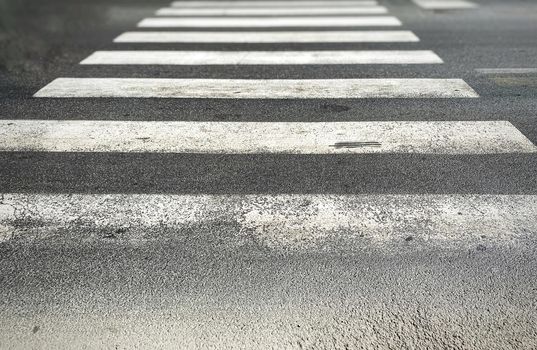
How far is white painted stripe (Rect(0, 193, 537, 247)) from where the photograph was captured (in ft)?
11.2

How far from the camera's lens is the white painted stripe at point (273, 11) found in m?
9.44

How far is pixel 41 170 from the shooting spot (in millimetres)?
4215

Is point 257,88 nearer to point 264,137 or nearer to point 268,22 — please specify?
point 264,137

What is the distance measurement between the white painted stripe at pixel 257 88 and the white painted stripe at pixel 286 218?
202 cm

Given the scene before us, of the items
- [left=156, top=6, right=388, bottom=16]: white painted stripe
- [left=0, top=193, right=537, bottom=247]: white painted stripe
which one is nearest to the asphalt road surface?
[left=0, top=193, right=537, bottom=247]: white painted stripe

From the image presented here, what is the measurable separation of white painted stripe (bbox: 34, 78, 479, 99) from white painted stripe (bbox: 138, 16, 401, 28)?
9.15ft

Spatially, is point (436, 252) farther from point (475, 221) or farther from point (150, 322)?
point (150, 322)

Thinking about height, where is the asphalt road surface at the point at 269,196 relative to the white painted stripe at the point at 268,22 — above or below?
below

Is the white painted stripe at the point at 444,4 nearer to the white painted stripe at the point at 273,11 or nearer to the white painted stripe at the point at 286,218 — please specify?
the white painted stripe at the point at 273,11

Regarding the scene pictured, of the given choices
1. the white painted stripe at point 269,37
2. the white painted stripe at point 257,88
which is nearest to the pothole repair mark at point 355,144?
the white painted stripe at point 257,88

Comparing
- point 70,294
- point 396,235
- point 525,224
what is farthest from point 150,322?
point 525,224

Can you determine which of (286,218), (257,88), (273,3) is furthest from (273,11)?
(286,218)

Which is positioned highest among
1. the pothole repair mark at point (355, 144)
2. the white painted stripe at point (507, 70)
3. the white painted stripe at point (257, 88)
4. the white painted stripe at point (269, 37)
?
the white painted stripe at point (269, 37)

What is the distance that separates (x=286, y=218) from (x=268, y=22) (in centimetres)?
580
